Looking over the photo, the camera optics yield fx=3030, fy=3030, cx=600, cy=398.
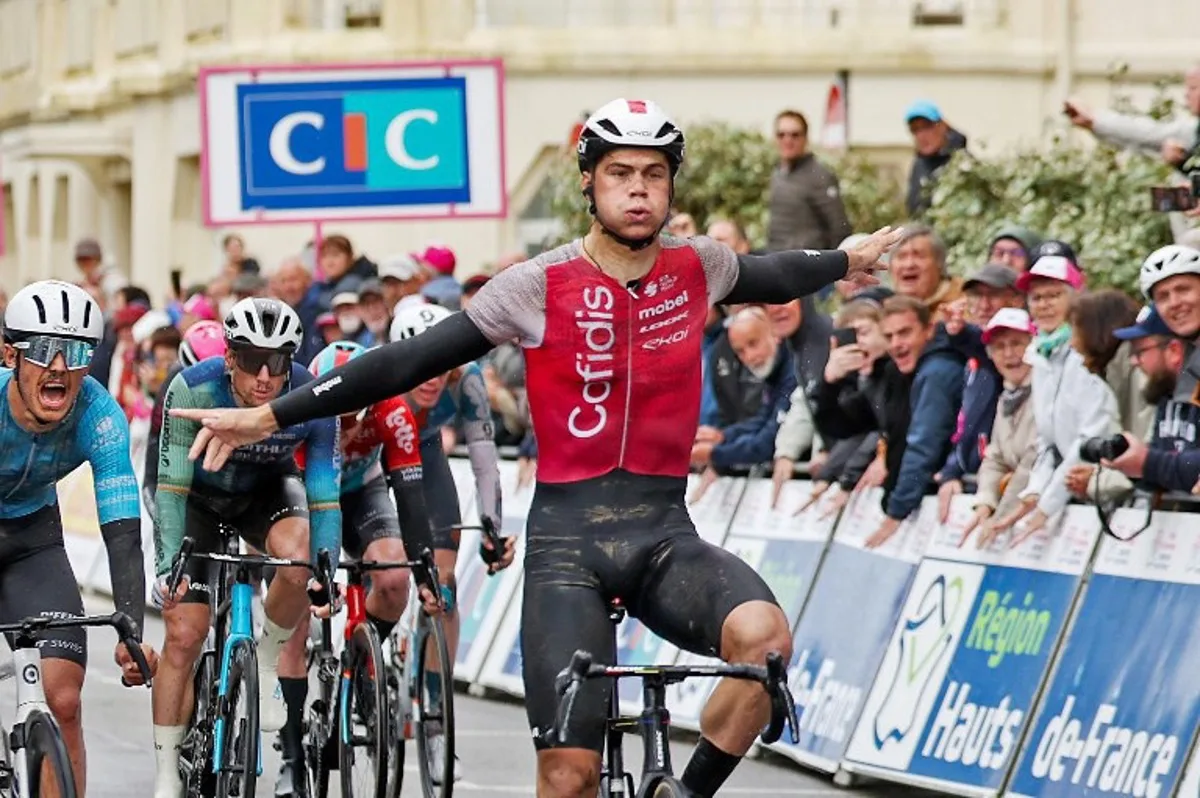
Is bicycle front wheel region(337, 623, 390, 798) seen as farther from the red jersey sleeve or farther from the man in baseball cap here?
the man in baseball cap

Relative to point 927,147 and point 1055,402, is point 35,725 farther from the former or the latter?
point 927,147

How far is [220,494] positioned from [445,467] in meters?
2.37

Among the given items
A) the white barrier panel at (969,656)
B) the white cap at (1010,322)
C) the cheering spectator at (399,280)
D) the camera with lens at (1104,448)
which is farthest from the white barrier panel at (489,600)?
the camera with lens at (1104,448)

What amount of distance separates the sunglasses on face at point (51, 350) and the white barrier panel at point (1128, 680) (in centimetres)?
408

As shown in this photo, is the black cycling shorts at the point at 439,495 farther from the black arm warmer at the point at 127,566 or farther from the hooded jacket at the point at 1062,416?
the black arm warmer at the point at 127,566

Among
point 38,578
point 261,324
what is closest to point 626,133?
point 38,578

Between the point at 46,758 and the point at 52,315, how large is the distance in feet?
4.71

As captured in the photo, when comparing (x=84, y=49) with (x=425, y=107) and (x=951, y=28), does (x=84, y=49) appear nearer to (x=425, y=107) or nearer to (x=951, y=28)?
(x=951, y=28)

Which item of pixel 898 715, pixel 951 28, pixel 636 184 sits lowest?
pixel 898 715

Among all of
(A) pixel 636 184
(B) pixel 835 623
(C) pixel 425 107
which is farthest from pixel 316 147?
(A) pixel 636 184

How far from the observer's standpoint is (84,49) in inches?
1950

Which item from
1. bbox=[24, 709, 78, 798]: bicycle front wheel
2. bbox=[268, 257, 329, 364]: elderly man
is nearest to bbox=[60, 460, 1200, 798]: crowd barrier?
bbox=[24, 709, 78, 798]: bicycle front wheel

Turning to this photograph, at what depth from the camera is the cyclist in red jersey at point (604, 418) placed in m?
8.07

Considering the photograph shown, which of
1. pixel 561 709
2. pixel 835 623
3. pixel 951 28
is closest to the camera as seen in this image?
pixel 561 709
